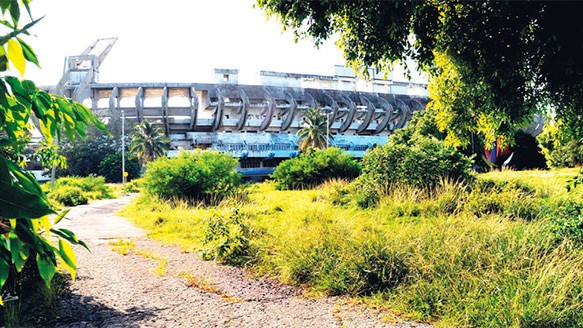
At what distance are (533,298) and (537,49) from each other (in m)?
3.52

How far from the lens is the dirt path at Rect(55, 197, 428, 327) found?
4.69 meters

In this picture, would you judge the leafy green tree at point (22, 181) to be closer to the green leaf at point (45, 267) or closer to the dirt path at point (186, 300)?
the green leaf at point (45, 267)

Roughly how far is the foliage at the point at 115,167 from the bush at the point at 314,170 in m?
41.6

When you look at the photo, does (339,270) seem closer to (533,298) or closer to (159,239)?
(533,298)

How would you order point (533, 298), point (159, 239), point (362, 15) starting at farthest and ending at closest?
point (159, 239) → point (362, 15) → point (533, 298)

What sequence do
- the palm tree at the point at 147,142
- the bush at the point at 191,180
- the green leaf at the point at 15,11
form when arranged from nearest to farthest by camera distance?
the green leaf at the point at 15,11 → the bush at the point at 191,180 → the palm tree at the point at 147,142

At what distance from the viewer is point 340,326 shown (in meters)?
4.49

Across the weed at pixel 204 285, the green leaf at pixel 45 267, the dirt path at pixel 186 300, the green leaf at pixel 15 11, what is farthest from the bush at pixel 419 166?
the green leaf at pixel 15 11

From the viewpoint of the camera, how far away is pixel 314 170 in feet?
77.3

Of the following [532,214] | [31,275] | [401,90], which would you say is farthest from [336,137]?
[31,275]

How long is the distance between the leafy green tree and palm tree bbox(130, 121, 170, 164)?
62655 millimetres

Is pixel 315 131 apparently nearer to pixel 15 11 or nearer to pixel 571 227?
pixel 571 227

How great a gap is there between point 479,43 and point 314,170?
17.7 m

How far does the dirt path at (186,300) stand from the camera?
185 inches
